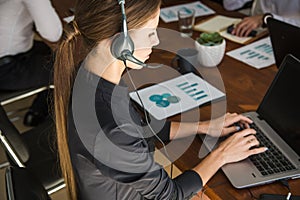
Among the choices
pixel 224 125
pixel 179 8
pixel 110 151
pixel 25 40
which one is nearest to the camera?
pixel 110 151

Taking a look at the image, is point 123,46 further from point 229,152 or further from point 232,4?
point 232,4

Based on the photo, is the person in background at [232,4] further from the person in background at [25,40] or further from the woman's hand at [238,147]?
the woman's hand at [238,147]

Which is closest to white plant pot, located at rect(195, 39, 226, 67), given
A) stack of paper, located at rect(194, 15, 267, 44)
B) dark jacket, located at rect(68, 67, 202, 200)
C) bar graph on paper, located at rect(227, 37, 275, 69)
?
bar graph on paper, located at rect(227, 37, 275, 69)

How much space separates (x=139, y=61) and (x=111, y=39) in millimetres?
91

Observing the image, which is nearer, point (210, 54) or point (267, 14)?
point (210, 54)

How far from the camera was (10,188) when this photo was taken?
3.49 ft

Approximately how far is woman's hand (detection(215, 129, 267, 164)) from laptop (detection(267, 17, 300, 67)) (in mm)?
393

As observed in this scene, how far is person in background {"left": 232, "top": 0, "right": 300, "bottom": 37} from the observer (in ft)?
6.39

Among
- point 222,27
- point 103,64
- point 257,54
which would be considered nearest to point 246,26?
point 222,27

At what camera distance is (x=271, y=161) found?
1.20 metres

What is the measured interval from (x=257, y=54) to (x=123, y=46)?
0.90 metres

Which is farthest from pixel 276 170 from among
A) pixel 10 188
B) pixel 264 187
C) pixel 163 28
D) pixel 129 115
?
pixel 163 28

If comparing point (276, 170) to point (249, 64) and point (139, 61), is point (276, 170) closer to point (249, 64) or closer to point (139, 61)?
point (139, 61)

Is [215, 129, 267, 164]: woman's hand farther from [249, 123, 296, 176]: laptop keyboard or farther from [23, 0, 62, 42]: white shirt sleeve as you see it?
[23, 0, 62, 42]: white shirt sleeve
